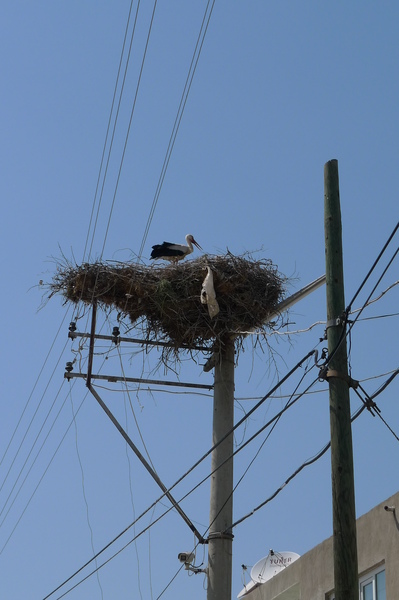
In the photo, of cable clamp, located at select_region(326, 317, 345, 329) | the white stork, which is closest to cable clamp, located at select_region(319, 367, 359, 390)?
cable clamp, located at select_region(326, 317, 345, 329)

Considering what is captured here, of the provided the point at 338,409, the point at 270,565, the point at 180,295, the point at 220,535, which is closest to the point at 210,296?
the point at 180,295

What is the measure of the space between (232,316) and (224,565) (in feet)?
9.29

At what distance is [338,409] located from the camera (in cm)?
699

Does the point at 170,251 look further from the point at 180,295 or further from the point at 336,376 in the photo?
the point at 336,376

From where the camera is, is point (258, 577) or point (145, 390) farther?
point (258, 577)

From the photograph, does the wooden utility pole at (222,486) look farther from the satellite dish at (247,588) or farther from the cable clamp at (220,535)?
the satellite dish at (247,588)

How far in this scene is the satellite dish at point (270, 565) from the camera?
15656 millimetres

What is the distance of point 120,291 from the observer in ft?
40.3

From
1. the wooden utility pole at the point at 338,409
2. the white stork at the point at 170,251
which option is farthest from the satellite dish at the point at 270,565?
the wooden utility pole at the point at 338,409

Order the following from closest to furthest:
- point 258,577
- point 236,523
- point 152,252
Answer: point 236,523 → point 152,252 → point 258,577

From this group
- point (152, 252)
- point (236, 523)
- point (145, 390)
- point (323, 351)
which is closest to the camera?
point (323, 351)

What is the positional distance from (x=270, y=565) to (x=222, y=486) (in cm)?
545

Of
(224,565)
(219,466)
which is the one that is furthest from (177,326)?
(224,565)

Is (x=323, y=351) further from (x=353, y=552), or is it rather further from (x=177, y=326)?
(x=177, y=326)
